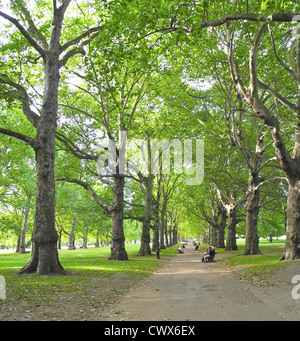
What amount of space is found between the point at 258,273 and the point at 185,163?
20.6 m

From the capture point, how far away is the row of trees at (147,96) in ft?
34.8

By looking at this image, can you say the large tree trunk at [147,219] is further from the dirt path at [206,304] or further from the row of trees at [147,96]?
the dirt path at [206,304]

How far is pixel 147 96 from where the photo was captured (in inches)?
1020

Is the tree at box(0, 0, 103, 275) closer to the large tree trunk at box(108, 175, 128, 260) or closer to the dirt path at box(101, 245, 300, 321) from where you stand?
the dirt path at box(101, 245, 300, 321)

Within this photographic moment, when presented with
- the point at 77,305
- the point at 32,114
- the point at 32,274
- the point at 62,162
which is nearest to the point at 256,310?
the point at 77,305

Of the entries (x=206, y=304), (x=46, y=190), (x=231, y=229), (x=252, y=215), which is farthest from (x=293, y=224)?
(x=231, y=229)

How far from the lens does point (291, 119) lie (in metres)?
14.2

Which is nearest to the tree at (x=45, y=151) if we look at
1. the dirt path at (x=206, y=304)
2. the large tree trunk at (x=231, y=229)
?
the dirt path at (x=206, y=304)

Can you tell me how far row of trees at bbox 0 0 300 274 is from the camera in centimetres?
1061

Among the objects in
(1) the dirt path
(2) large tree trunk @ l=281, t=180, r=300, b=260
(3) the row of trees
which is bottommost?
(1) the dirt path

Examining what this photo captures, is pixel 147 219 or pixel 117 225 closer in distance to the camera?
pixel 117 225

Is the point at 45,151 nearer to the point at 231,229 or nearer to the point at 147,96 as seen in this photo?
the point at 147,96

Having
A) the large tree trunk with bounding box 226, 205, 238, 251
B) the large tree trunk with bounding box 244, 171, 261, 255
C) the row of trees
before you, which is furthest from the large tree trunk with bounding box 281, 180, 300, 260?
the large tree trunk with bounding box 226, 205, 238, 251
